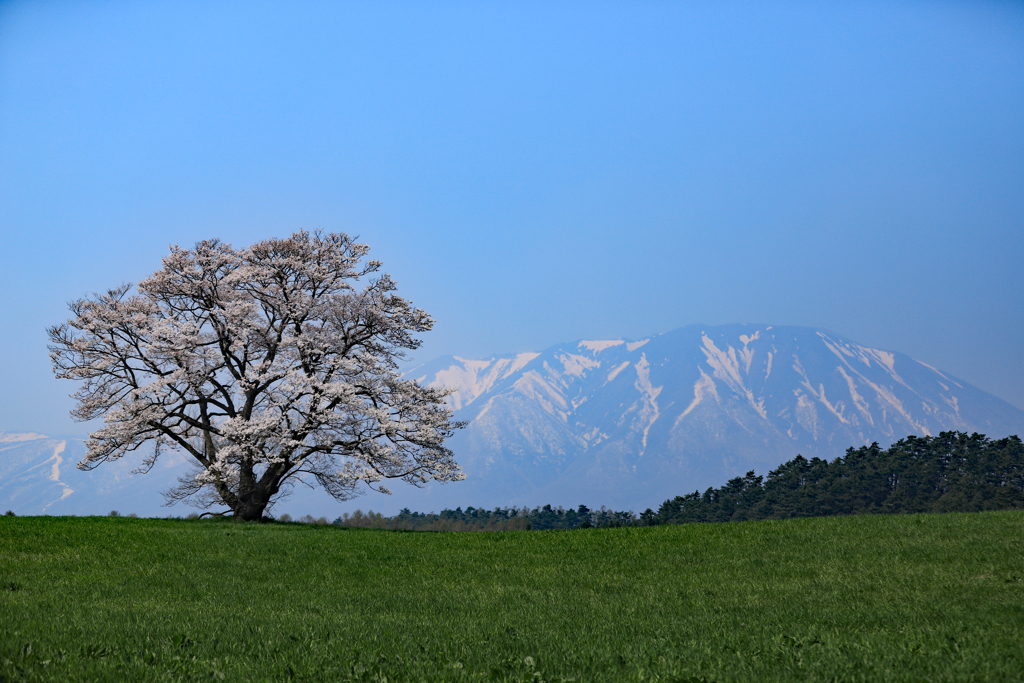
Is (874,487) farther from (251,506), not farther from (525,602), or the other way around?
(525,602)

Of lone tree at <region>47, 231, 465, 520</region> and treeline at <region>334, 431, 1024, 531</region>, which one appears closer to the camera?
lone tree at <region>47, 231, 465, 520</region>

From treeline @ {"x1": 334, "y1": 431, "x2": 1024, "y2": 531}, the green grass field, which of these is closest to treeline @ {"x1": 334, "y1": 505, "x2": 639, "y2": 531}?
treeline @ {"x1": 334, "y1": 431, "x2": 1024, "y2": 531}

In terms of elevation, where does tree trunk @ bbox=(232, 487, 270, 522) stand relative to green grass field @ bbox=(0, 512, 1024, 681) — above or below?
above

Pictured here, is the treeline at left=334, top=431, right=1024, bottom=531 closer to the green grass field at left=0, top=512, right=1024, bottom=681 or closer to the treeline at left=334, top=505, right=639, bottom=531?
the treeline at left=334, top=505, right=639, bottom=531

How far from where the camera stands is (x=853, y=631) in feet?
32.8

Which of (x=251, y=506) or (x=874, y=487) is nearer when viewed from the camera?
(x=251, y=506)

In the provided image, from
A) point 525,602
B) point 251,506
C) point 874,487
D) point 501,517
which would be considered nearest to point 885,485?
point 874,487

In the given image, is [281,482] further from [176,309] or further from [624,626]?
[624,626]

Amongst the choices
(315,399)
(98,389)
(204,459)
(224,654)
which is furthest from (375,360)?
(224,654)

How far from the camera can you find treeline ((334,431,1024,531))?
5297 cm

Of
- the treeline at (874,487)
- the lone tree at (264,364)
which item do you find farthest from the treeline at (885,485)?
the lone tree at (264,364)

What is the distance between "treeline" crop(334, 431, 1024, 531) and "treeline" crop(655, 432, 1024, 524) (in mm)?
61

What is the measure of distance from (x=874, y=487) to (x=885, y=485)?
881 mm

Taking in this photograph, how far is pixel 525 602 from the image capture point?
13367 millimetres
